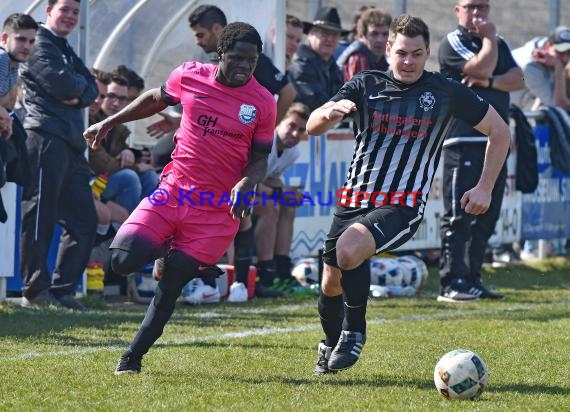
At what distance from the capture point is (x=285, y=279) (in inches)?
514

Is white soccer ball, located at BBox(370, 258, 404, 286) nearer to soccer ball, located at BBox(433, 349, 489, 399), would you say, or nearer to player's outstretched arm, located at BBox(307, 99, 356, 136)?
player's outstretched arm, located at BBox(307, 99, 356, 136)

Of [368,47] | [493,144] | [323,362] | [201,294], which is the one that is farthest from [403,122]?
[368,47]

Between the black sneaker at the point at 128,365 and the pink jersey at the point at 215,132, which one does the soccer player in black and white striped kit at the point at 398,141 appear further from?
the black sneaker at the point at 128,365

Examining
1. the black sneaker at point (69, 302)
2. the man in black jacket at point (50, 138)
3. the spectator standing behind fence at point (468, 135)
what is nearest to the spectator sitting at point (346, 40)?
the spectator standing behind fence at point (468, 135)

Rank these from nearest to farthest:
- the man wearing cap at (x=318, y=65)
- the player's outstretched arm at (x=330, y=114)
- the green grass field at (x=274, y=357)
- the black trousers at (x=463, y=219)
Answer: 1. the green grass field at (x=274, y=357)
2. the player's outstretched arm at (x=330, y=114)
3. the black trousers at (x=463, y=219)
4. the man wearing cap at (x=318, y=65)

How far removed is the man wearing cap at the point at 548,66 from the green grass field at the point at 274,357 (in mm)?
4776

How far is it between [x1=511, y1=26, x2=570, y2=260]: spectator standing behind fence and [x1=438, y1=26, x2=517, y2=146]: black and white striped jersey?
13.1 feet

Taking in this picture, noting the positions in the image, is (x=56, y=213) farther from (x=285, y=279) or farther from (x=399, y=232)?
(x=399, y=232)

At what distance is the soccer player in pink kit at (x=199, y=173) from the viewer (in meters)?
7.41

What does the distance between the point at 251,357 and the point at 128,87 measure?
500 cm

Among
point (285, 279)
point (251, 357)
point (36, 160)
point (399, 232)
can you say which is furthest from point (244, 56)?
point (285, 279)

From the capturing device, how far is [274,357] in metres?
8.30

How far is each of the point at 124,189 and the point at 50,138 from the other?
57.5 inches

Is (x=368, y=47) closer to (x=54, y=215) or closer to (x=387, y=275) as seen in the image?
(x=387, y=275)
